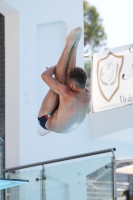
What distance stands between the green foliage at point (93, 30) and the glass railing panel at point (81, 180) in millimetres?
15204

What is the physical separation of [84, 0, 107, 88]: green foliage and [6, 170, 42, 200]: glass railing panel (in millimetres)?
14848

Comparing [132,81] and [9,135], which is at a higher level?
[132,81]

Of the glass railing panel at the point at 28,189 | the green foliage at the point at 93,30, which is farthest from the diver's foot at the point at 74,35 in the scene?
the green foliage at the point at 93,30

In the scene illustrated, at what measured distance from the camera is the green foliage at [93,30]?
21750 mm

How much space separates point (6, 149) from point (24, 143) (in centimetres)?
26

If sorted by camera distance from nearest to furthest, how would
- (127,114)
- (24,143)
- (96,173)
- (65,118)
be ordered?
(65,118) < (96,173) < (24,143) < (127,114)

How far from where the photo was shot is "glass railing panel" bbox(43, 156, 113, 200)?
6.16m

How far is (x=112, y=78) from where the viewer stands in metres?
8.48

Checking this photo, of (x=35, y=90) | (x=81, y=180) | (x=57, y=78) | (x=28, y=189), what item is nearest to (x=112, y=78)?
(x=35, y=90)

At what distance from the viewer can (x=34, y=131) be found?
786cm

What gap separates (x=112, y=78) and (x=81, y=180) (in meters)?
2.51

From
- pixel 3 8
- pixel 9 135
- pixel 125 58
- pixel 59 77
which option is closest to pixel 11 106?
pixel 9 135

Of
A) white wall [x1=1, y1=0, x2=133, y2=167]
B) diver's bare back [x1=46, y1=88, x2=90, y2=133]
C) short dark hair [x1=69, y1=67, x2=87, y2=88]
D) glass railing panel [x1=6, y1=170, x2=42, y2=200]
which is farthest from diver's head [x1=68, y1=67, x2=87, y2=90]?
white wall [x1=1, y1=0, x2=133, y2=167]

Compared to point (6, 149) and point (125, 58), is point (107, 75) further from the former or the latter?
point (6, 149)
